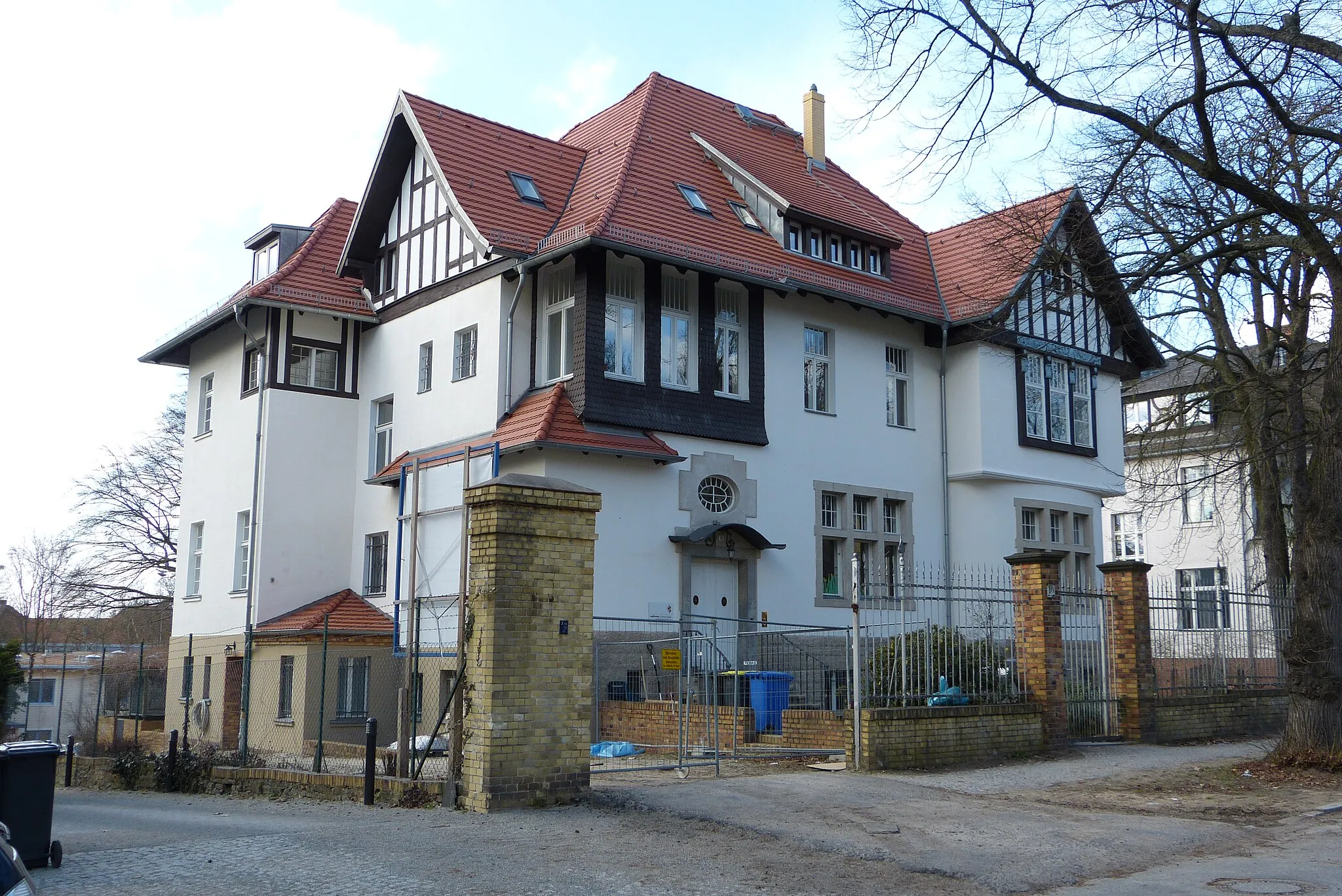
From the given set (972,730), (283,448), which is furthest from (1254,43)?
(283,448)

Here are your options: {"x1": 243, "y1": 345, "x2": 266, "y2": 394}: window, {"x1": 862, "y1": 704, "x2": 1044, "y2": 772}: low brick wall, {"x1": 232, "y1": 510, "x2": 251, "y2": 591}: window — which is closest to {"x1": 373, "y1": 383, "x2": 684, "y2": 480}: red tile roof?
{"x1": 243, "y1": 345, "x2": 266, "y2": 394}: window

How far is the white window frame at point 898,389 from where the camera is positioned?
86.0 ft

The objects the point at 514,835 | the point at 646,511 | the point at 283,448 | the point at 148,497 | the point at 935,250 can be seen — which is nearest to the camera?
the point at 514,835

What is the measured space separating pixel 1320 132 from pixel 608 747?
11545mm

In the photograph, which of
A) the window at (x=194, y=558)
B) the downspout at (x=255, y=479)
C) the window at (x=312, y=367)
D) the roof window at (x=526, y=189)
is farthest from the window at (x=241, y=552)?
the roof window at (x=526, y=189)

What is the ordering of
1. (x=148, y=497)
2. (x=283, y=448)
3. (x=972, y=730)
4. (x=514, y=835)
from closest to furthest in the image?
1. (x=514, y=835)
2. (x=972, y=730)
3. (x=283, y=448)
4. (x=148, y=497)

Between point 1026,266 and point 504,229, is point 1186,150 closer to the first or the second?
point 1026,266

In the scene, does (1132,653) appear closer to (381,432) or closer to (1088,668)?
(1088,668)

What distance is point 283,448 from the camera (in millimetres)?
25703

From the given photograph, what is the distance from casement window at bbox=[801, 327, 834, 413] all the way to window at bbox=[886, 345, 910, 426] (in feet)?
5.45

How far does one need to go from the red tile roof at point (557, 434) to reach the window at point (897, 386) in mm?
6267

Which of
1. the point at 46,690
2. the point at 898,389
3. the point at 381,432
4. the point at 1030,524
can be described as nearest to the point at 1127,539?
the point at 1030,524

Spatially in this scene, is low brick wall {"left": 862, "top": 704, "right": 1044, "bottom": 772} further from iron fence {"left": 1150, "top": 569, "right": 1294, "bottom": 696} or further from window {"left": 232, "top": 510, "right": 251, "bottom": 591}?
window {"left": 232, "top": 510, "right": 251, "bottom": 591}

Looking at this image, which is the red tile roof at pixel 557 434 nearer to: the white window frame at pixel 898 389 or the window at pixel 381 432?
the window at pixel 381 432
